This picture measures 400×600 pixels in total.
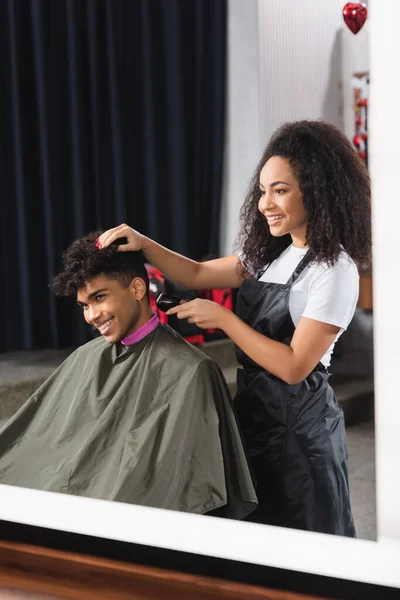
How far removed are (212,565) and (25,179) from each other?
120 centimetres

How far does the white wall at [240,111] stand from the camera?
1484 mm

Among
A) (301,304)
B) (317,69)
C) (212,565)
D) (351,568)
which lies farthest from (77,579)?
(317,69)

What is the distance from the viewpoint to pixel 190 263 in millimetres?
1483

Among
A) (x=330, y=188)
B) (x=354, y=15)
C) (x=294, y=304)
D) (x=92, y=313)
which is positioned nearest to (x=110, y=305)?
(x=92, y=313)

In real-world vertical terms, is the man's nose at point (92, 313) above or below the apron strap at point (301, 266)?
below

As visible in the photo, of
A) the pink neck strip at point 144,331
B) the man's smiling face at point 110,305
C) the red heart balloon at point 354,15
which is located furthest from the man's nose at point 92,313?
the red heart balloon at point 354,15

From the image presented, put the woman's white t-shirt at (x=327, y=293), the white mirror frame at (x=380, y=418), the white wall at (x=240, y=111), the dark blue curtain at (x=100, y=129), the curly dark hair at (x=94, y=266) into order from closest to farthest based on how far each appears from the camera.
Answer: the white mirror frame at (x=380, y=418) < the woman's white t-shirt at (x=327, y=293) < the curly dark hair at (x=94, y=266) < the white wall at (x=240, y=111) < the dark blue curtain at (x=100, y=129)

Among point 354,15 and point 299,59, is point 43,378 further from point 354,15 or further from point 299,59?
point 354,15

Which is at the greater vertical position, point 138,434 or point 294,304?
point 294,304

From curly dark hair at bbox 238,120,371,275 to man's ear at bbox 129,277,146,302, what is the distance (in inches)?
14.5

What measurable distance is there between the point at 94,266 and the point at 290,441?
0.56m

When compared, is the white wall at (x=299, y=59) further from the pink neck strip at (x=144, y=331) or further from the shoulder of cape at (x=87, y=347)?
the shoulder of cape at (x=87, y=347)

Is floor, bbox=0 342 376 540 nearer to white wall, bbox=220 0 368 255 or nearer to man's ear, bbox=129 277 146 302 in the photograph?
man's ear, bbox=129 277 146 302

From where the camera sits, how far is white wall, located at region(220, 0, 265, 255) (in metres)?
1.48
